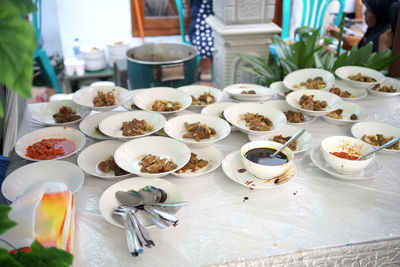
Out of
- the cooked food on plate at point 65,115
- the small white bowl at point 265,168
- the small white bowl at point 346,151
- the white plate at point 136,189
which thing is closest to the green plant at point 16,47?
the white plate at point 136,189

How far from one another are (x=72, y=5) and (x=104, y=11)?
34 centimetres

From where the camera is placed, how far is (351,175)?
4.03 ft

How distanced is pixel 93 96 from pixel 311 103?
1063mm

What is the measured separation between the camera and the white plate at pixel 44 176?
1.12m

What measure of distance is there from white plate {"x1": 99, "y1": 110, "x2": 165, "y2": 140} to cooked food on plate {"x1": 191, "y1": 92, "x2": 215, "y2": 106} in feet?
0.96

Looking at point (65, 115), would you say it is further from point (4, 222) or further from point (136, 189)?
point (4, 222)

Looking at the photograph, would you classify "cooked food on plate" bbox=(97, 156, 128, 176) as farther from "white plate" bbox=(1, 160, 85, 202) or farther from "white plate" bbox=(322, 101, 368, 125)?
"white plate" bbox=(322, 101, 368, 125)

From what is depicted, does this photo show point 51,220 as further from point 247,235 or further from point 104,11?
point 104,11

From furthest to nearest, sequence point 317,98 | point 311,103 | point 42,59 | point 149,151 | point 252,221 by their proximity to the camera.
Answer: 1. point 42,59
2. point 317,98
3. point 311,103
4. point 149,151
5. point 252,221

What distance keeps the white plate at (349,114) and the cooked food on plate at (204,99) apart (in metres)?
0.56

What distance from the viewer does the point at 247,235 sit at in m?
1.00

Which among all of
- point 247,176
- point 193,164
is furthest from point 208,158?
point 247,176

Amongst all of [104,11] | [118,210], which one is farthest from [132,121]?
[104,11]

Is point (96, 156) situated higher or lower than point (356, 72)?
lower
